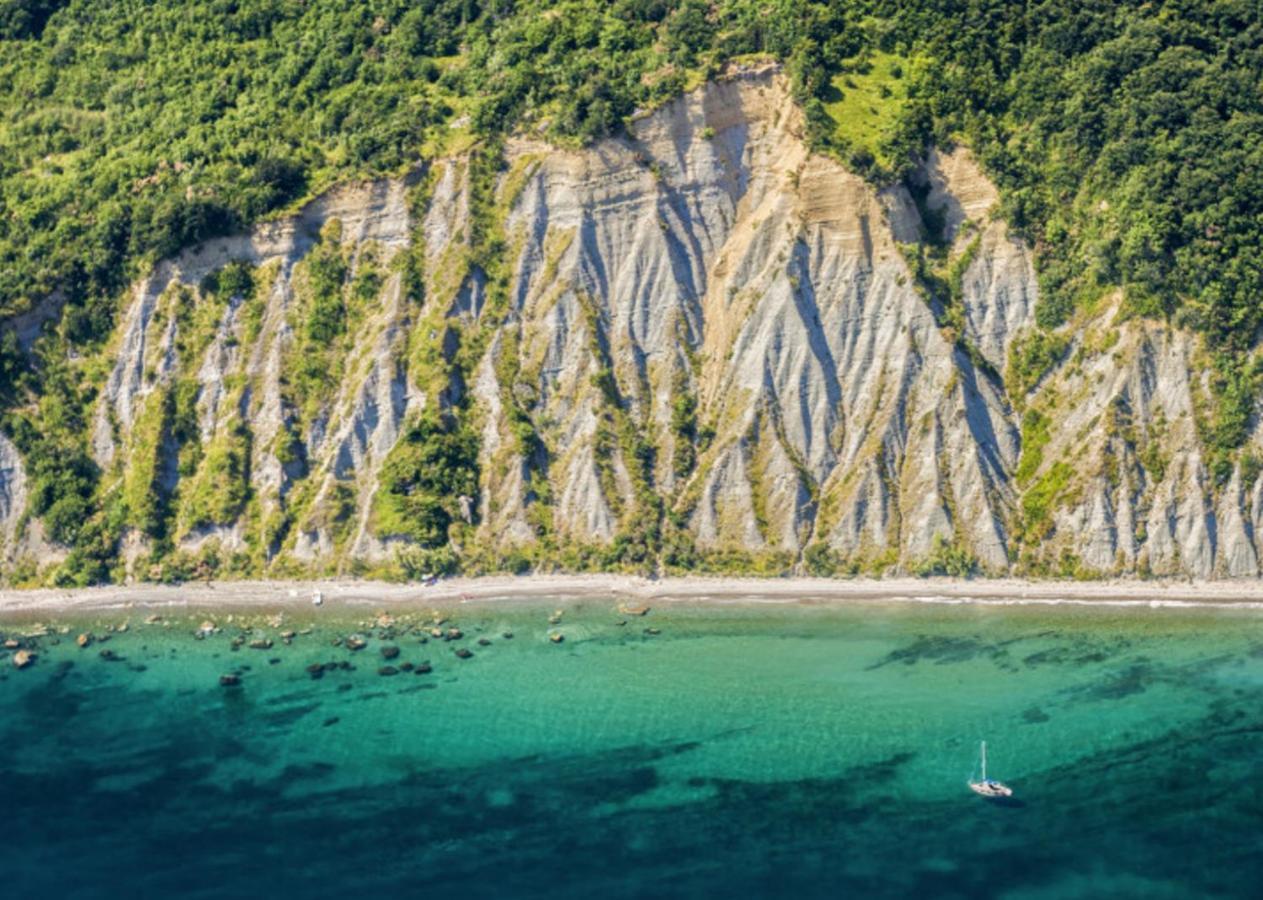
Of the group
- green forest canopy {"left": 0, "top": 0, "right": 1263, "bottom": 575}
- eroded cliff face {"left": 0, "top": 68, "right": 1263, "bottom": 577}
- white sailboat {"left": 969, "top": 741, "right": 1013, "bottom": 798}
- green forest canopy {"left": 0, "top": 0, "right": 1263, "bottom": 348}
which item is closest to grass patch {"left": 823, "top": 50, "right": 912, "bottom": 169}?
green forest canopy {"left": 0, "top": 0, "right": 1263, "bottom": 575}

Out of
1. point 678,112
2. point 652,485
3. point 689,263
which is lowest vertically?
point 652,485

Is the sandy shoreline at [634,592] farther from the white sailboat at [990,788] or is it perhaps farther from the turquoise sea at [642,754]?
the white sailboat at [990,788]

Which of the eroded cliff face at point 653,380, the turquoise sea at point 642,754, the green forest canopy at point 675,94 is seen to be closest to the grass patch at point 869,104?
the green forest canopy at point 675,94

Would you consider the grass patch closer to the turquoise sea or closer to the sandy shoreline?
the sandy shoreline

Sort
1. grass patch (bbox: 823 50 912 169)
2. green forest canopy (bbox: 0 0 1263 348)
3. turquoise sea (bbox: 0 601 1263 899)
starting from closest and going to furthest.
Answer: turquoise sea (bbox: 0 601 1263 899), green forest canopy (bbox: 0 0 1263 348), grass patch (bbox: 823 50 912 169)

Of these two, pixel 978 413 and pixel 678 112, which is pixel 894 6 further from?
pixel 978 413

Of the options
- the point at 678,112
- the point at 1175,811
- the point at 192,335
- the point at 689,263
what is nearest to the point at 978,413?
the point at 689,263

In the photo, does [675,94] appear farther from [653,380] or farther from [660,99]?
[653,380]
